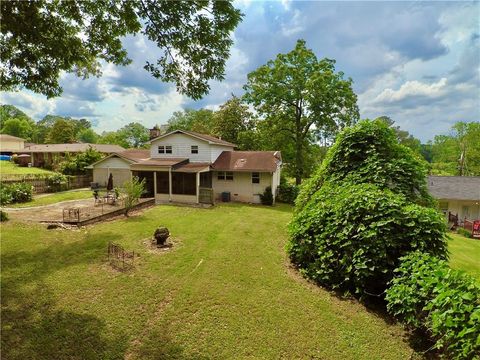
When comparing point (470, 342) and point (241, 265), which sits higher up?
point (470, 342)

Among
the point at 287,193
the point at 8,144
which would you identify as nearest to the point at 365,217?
the point at 287,193

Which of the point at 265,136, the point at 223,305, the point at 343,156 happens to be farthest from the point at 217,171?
the point at 223,305

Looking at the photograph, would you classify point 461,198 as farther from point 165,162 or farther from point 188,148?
point 165,162

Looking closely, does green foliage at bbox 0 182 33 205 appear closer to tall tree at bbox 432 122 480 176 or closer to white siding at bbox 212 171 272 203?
white siding at bbox 212 171 272 203

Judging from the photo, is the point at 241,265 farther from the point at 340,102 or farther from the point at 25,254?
the point at 340,102

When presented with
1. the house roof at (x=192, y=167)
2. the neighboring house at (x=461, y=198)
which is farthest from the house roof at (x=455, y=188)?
the house roof at (x=192, y=167)
